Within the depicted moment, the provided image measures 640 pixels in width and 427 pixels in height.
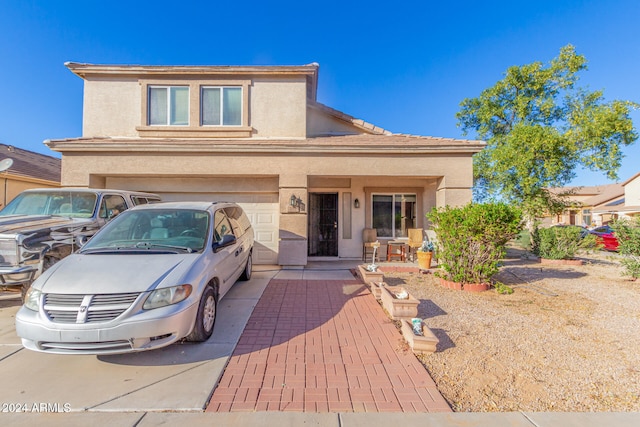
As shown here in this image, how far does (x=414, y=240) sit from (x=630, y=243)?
531 centimetres

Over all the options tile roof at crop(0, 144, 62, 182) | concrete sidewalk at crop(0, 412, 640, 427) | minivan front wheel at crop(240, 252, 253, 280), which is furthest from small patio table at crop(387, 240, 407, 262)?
tile roof at crop(0, 144, 62, 182)

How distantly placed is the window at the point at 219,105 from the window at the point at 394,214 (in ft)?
18.4

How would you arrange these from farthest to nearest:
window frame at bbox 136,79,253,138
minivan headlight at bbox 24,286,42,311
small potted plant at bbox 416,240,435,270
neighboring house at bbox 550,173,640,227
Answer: neighboring house at bbox 550,173,640,227 → window frame at bbox 136,79,253,138 → small potted plant at bbox 416,240,435,270 → minivan headlight at bbox 24,286,42,311

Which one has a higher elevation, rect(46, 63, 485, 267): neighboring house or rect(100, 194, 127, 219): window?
rect(46, 63, 485, 267): neighboring house

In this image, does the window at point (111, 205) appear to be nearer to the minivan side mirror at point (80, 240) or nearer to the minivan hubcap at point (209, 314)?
the minivan side mirror at point (80, 240)

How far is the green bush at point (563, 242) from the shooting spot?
9.27 meters

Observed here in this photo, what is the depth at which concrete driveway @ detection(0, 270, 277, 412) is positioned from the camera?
254 cm

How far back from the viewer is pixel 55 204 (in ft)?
18.3

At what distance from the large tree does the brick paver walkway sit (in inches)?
371

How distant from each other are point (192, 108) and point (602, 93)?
15.6 metres

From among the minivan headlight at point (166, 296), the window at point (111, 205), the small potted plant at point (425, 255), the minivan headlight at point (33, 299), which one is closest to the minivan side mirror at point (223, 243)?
the minivan headlight at point (166, 296)

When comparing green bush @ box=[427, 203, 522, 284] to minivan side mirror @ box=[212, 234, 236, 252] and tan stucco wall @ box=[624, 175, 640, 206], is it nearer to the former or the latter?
minivan side mirror @ box=[212, 234, 236, 252]

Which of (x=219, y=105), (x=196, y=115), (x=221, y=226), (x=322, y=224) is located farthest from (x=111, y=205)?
(x=322, y=224)

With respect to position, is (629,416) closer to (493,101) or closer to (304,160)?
(304,160)
